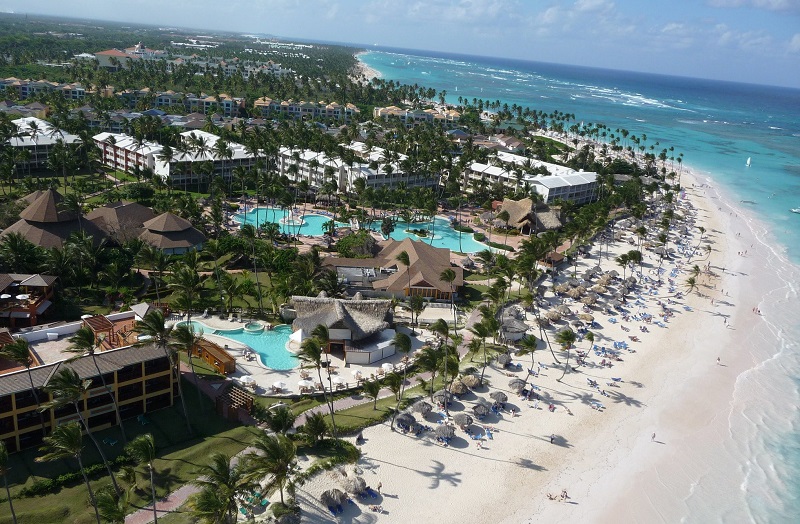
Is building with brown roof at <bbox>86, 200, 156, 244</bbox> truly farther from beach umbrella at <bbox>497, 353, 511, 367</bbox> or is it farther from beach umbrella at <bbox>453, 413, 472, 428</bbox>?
beach umbrella at <bbox>453, 413, 472, 428</bbox>

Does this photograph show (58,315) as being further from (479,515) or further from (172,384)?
(479,515)

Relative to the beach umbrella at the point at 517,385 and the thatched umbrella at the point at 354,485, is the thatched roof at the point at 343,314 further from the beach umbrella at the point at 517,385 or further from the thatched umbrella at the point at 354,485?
the thatched umbrella at the point at 354,485

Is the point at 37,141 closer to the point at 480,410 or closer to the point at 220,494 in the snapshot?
the point at 480,410

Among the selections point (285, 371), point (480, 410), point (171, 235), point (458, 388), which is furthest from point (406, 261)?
point (171, 235)

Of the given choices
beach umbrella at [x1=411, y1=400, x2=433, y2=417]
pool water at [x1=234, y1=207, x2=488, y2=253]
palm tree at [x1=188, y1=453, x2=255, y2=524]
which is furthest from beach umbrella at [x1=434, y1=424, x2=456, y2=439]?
pool water at [x1=234, y1=207, x2=488, y2=253]

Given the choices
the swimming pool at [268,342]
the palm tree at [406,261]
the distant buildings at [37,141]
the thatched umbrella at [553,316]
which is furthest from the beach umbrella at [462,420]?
the distant buildings at [37,141]

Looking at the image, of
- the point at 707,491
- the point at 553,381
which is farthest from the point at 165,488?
the point at 707,491
